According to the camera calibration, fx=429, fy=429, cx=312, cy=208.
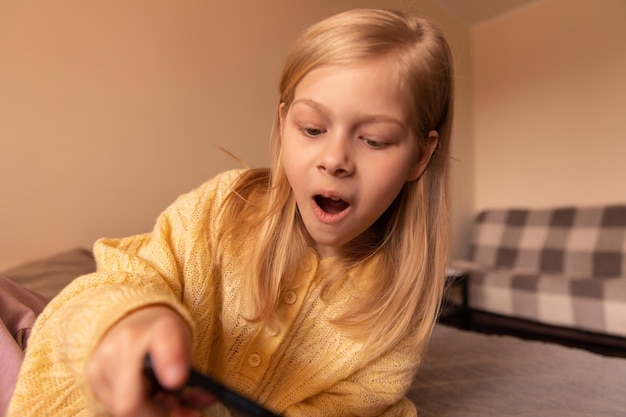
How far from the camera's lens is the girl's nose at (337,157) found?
0.52m

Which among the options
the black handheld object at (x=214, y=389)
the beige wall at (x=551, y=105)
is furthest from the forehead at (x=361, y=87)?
the beige wall at (x=551, y=105)

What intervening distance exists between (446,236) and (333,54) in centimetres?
37

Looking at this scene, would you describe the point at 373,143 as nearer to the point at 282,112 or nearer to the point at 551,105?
the point at 282,112

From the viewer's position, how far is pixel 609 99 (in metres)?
2.59

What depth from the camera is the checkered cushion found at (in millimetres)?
2043

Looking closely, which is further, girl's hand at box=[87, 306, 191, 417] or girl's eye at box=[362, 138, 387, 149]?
girl's eye at box=[362, 138, 387, 149]

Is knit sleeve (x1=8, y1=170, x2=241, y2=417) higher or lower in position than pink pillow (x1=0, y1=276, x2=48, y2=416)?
higher

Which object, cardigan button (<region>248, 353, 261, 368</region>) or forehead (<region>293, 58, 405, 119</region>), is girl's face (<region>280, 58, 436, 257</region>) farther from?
cardigan button (<region>248, 353, 261, 368</region>)

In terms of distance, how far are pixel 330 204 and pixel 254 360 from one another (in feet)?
0.85

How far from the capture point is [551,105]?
2.83 metres

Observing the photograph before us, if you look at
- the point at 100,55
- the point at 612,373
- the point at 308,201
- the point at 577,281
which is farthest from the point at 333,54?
the point at 577,281

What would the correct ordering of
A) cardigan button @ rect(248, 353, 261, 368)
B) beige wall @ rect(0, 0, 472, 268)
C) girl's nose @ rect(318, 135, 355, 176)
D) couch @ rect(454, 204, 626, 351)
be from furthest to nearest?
couch @ rect(454, 204, 626, 351), beige wall @ rect(0, 0, 472, 268), cardigan button @ rect(248, 353, 261, 368), girl's nose @ rect(318, 135, 355, 176)

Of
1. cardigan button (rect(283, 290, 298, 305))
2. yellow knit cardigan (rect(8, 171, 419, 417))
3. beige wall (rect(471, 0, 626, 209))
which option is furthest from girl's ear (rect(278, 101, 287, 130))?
beige wall (rect(471, 0, 626, 209))

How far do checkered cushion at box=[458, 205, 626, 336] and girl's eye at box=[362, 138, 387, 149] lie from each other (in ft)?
6.47
